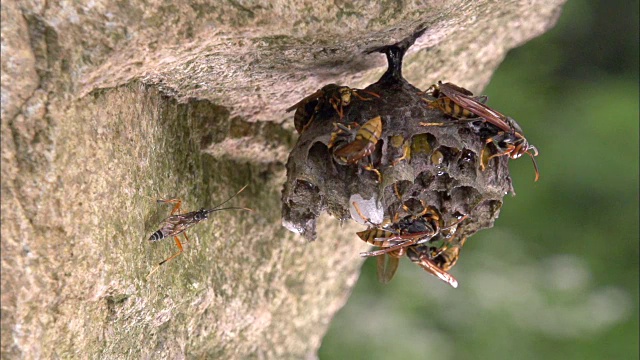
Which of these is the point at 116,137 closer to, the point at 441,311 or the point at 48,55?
the point at 48,55

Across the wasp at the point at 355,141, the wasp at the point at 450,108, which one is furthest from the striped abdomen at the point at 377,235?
the wasp at the point at 450,108

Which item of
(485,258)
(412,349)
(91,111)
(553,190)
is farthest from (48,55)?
(553,190)

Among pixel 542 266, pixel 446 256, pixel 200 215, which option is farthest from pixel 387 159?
pixel 542 266

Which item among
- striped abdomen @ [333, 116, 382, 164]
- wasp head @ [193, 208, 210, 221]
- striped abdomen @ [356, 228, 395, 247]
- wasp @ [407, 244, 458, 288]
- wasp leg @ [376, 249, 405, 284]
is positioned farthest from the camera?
wasp leg @ [376, 249, 405, 284]

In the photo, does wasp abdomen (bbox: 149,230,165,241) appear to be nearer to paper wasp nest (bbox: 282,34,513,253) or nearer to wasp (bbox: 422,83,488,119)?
paper wasp nest (bbox: 282,34,513,253)

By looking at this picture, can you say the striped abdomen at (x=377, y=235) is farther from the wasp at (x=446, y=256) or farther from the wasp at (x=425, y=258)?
the wasp at (x=446, y=256)

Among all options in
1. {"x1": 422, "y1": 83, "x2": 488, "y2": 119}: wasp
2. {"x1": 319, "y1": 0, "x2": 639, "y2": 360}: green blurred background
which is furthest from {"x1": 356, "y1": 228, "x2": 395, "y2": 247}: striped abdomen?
{"x1": 319, "y1": 0, "x2": 639, "y2": 360}: green blurred background

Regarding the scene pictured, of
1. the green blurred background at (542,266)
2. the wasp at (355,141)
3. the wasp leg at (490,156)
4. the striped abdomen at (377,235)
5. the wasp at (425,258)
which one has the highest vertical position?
the wasp at (355,141)

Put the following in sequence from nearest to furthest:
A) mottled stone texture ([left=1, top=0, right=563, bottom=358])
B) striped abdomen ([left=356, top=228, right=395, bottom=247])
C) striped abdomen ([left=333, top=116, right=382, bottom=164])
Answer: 1. mottled stone texture ([left=1, top=0, right=563, bottom=358])
2. striped abdomen ([left=333, top=116, right=382, bottom=164])
3. striped abdomen ([left=356, top=228, right=395, bottom=247])
